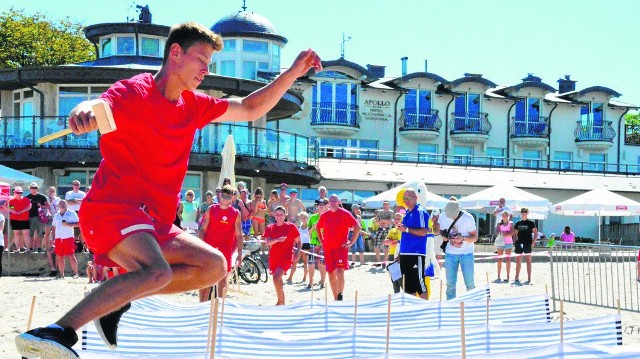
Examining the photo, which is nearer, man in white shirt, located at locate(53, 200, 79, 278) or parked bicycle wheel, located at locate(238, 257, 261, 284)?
man in white shirt, located at locate(53, 200, 79, 278)

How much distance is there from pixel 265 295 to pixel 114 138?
37.7ft

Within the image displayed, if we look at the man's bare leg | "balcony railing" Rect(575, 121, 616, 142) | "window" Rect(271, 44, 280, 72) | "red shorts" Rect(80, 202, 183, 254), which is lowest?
the man's bare leg

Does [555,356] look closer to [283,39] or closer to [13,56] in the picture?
[283,39]

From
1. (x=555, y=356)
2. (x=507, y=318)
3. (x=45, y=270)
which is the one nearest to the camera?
(x=555, y=356)

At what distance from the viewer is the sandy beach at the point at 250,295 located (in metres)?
11.4

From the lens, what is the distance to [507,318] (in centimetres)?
941

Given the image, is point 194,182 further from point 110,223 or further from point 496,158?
point 110,223

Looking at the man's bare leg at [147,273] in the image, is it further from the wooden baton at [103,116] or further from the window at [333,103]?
the window at [333,103]

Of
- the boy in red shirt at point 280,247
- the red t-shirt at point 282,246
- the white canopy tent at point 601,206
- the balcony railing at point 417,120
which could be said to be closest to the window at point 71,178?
the white canopy tent at point 601,206

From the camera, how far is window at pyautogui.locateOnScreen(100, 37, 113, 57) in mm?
31125

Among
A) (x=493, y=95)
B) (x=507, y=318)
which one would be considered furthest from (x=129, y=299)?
(x=493, y=95)

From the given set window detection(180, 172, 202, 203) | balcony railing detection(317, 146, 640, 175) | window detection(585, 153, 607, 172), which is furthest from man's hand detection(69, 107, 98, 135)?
window detection(585, 153, 607, 172)

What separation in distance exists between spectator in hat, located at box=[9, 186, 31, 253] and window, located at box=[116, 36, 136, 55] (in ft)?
40.9

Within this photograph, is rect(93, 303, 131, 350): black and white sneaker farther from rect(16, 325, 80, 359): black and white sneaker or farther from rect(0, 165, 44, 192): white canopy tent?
rect(0, 165, 44, 192): white canopy tent
